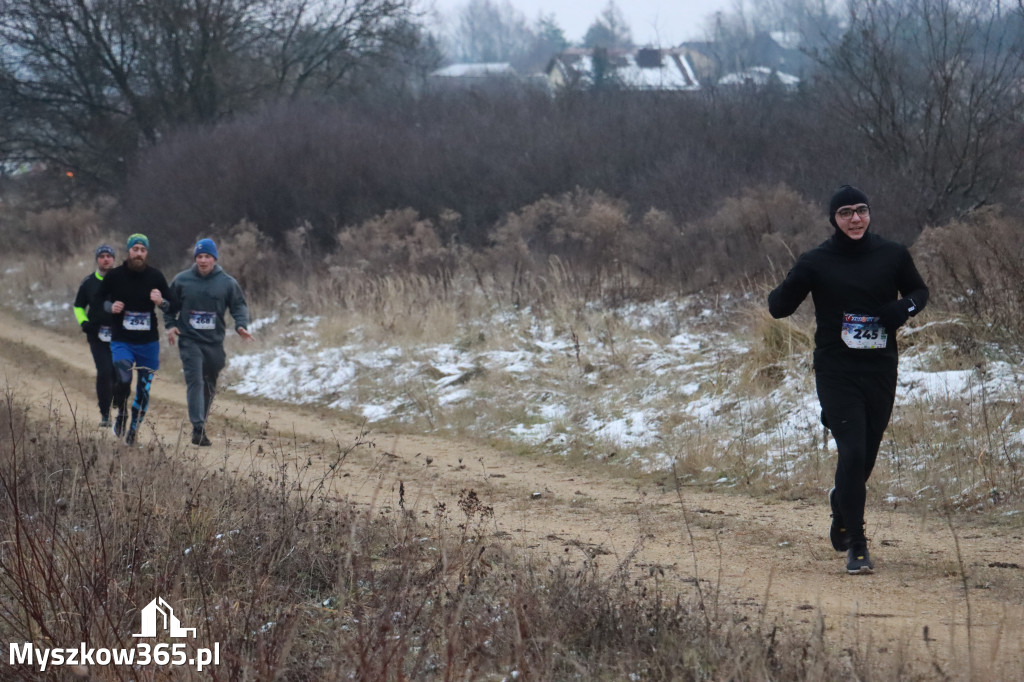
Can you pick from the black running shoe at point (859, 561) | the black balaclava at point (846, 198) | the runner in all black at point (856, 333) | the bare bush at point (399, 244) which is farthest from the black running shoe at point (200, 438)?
the bare bush at point (399, 244)

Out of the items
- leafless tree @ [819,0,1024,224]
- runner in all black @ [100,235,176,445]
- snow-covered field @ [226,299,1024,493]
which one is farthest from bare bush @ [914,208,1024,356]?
runner in all black @ [100,235,176,445]

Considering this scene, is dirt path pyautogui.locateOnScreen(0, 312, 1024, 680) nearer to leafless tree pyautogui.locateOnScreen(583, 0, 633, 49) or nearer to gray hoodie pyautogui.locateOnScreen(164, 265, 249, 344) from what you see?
gray hoodie pyautogui.locateOnScreen(164, 265, 249, 344)

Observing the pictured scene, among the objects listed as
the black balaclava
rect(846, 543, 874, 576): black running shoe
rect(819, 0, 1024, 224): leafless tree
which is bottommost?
rect(846, 543, 874, 576): black running shoe

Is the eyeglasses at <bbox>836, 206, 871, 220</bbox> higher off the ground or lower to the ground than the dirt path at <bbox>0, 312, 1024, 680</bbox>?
higher

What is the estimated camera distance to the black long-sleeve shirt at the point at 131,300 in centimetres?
934

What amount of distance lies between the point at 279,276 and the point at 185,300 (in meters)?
9.21

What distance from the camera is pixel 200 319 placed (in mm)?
9719

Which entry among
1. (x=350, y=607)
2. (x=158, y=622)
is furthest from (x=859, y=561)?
(x=158, y=622)

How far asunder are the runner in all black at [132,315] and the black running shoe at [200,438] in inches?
21.0

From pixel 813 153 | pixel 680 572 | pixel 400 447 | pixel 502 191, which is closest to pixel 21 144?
pixel 502 191

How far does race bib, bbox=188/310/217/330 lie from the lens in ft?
31.8

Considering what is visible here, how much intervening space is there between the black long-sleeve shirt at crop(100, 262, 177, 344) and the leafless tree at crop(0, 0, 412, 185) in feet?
73.9

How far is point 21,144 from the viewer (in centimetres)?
3158

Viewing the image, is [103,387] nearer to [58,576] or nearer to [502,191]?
[58,576]
